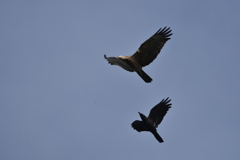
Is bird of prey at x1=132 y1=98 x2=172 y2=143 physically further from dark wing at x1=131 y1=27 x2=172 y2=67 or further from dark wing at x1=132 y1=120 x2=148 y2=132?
dark wing at x1=131 y1=27 x2=172 y2=67

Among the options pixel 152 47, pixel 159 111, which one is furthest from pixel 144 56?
pixel 159 111

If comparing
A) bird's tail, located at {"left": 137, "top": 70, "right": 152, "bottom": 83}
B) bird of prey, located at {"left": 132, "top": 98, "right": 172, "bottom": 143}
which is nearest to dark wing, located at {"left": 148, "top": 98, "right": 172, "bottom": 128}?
bird of prey, located at {"left": 132, "top": 98, "right": 172, "bottom": 143}

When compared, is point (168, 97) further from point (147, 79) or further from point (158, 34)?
point (158, 34)

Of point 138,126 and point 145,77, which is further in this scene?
point 138,126

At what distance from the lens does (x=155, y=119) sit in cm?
1330

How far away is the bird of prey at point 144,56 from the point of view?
13.1m

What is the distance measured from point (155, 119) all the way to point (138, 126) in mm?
719

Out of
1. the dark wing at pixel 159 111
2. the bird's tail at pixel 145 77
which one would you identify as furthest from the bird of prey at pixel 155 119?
the bird's tail at pixel 145 77

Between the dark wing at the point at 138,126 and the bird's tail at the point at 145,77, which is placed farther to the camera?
the dark wing at the point at 138,126

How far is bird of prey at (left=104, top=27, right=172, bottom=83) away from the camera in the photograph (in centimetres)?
1312

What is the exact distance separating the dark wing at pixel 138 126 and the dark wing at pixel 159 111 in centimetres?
42

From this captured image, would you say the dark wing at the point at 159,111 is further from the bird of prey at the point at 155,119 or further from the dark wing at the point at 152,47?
the dark wing at the point at 152,47

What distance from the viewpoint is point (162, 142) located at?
42.3ft

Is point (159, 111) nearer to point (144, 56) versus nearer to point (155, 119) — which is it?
point (155, 119)
